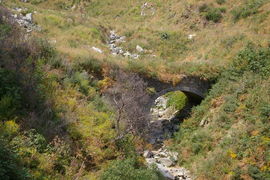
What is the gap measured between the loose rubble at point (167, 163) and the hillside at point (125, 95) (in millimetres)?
445

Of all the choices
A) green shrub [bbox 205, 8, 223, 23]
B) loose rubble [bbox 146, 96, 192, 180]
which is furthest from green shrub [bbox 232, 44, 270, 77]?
green shrub [bbox 205, 8, 223, 23]

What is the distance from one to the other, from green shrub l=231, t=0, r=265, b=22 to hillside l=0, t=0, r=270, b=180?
0.10m

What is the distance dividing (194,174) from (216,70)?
24.6 feet

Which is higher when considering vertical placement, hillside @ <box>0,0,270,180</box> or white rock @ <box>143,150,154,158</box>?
hillside @ <box>0,0,270,180</box>

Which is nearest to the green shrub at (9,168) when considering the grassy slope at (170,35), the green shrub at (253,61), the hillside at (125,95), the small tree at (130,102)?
the hillside at (125,95)

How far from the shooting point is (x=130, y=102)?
13.5 m

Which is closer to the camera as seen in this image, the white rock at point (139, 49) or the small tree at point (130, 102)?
the small tree at point (130, 102)

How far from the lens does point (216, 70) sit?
60.8 ft

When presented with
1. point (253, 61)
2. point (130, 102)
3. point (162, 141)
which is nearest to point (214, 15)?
point (253, 61)

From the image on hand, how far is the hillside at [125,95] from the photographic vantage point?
930 cm

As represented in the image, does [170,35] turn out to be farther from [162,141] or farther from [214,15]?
[162,141]

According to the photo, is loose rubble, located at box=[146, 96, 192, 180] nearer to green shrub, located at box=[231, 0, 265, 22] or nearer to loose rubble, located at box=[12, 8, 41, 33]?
green shrub, located at box=[231, 0, 265, 22]

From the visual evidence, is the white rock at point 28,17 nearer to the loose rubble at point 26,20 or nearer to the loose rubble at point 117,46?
the loose rubble at point 26,20

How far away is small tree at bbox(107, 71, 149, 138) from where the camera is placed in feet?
40.2
